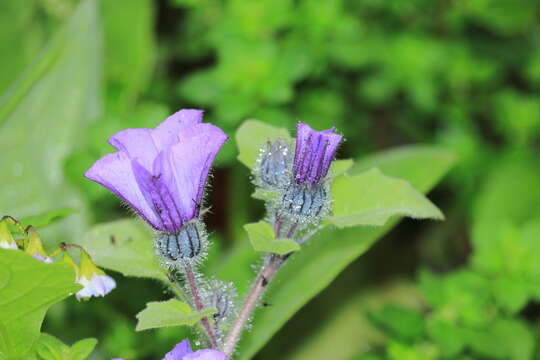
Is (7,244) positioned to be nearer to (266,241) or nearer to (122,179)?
(122,179)

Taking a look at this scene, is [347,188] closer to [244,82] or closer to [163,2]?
[244,82]

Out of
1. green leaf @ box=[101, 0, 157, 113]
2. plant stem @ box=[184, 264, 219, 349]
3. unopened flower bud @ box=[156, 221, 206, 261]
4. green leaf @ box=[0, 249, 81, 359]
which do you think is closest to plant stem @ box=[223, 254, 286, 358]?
plant stem @ box=[184, 264, 219, 349]

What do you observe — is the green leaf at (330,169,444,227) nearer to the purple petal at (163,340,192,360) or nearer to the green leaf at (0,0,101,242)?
the purple petal at (163,340,192,360)

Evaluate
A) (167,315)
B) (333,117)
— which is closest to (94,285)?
(167,315)

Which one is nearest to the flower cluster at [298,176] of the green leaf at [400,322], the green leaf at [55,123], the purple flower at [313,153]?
the purple flower at [313,153]

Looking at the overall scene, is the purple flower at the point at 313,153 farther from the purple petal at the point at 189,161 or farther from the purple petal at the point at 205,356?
the purple petal at the point at 205,356
